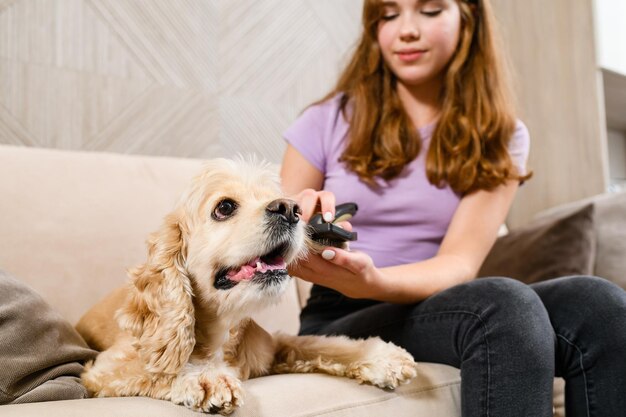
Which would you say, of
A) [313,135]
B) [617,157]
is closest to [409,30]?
[313,135]

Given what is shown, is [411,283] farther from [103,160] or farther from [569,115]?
[569,115]

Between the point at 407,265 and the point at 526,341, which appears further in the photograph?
the point at 407,265

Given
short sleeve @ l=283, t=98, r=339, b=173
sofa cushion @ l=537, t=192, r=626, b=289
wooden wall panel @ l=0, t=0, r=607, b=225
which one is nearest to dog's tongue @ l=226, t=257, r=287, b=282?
short sleeve @ l=283, t=98, r=339, b=173

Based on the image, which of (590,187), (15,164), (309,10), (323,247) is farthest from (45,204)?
(590,187)

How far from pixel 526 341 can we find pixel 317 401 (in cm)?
40

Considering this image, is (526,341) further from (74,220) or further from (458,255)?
(74,220)

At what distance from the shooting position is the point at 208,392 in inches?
40.3

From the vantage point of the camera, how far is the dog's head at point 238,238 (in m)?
1.13

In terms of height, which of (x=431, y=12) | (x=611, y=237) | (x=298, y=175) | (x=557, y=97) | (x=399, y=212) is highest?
(x=431, y=12)

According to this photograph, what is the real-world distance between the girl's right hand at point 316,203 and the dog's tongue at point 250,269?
12 centimetres

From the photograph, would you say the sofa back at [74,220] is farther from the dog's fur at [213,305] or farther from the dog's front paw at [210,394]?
the dog's front paw at [210,394]

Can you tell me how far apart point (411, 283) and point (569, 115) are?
2088 mm

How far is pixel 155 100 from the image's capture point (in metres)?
2.37

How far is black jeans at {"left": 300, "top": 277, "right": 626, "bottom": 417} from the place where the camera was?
1.17 meters
